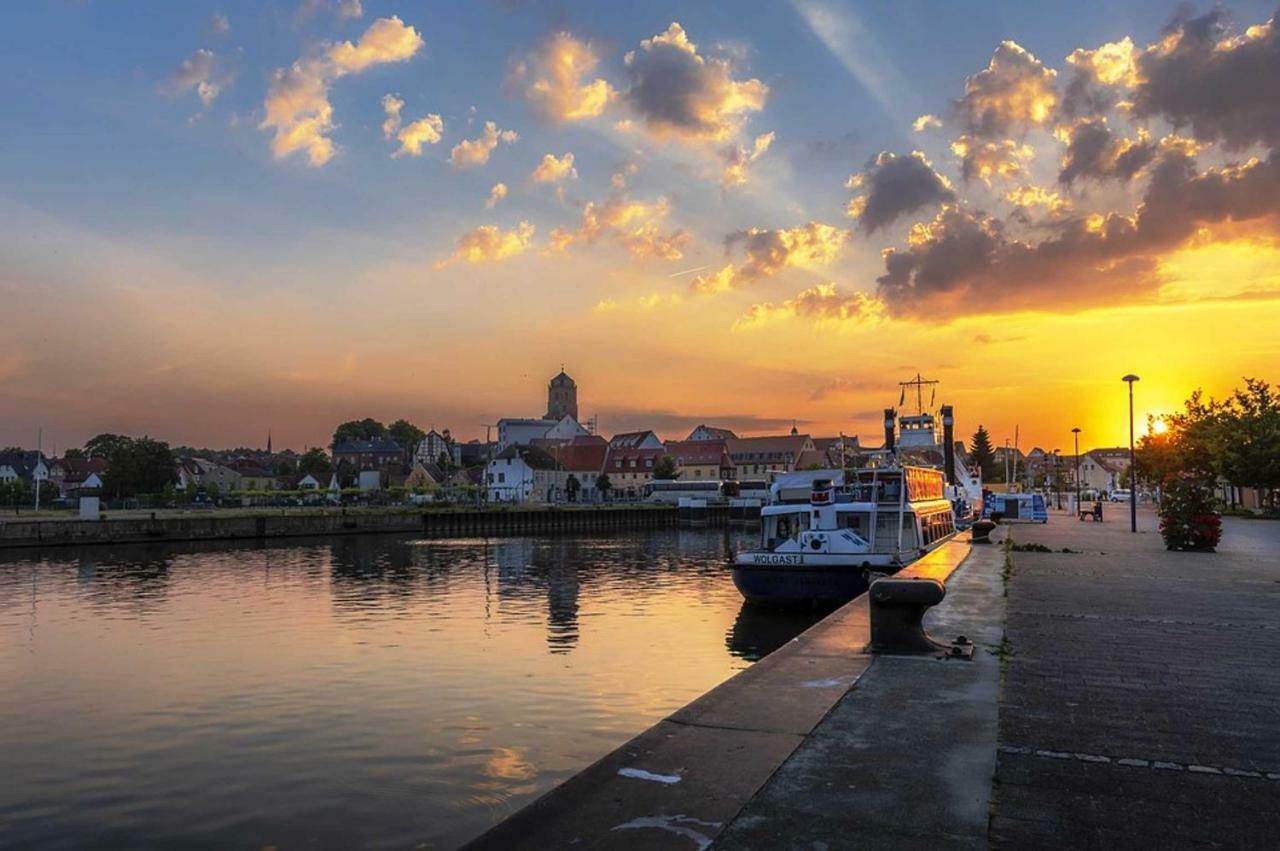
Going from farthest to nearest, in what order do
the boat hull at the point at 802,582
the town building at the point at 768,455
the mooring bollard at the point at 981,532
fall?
the town building at the point at 768,455
the mooring bollard at the point at 981,532
the boat hull at the point at 802,582

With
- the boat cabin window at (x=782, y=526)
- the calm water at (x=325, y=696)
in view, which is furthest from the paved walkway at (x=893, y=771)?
the boat cabin window at (x=782, y=526)

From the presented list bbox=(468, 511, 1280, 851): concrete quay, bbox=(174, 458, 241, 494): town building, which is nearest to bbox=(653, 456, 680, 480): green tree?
bbox=(174, 458, 241, 494): town building

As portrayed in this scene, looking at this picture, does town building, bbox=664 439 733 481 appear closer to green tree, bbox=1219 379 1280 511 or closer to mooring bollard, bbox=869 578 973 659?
green tree, bbox=1219 379 1280 511

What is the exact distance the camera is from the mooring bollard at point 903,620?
1155 cm

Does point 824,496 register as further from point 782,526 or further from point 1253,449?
point 1253,449

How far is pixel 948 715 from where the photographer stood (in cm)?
852

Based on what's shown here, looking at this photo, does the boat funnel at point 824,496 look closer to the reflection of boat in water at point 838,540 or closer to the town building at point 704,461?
the reflection of boat in water at point 838,540

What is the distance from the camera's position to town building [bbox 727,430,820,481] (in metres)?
158

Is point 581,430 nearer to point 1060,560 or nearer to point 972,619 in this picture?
point 1060,560

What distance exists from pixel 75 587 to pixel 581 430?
135149mm

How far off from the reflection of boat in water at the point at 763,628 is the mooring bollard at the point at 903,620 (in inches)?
383

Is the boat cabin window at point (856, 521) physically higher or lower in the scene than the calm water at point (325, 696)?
higher

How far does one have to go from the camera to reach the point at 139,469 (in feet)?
385

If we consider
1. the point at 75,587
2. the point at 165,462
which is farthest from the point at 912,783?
the point at 165,462
